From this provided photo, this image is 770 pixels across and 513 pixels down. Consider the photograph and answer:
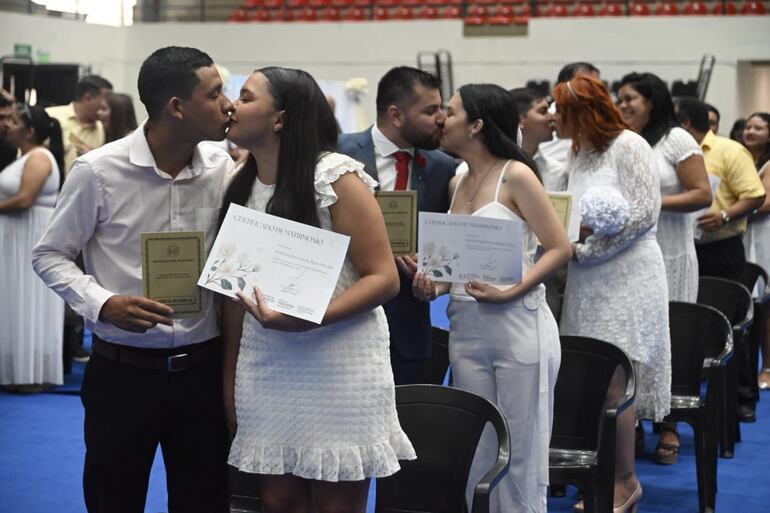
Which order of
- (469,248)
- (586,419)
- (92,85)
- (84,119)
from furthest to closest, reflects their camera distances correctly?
(84,119), (92,85), (586,419), (469,248)

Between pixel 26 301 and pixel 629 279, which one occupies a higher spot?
pixel 629 279

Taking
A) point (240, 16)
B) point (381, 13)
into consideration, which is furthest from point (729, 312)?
point (240, 16)

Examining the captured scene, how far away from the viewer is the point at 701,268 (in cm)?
652

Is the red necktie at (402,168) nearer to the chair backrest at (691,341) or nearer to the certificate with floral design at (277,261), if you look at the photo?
the certificate with floral design at (277,261)

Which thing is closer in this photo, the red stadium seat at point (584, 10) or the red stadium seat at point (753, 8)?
the red stadium seat at point (753, 8)

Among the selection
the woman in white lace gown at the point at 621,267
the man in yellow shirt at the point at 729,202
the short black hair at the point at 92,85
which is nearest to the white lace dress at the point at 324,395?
the woman in white lace gown at the point at 621,267

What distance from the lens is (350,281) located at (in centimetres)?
258

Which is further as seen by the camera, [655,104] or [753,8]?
[753,8]

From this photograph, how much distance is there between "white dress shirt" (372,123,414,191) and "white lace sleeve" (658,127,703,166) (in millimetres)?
1627

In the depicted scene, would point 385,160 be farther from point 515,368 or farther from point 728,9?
point 728,9

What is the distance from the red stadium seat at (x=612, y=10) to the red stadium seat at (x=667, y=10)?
514mm

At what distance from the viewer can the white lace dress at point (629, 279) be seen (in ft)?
13.9

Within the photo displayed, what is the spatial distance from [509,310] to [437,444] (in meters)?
0.64

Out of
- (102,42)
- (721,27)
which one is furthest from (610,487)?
(102,42)
